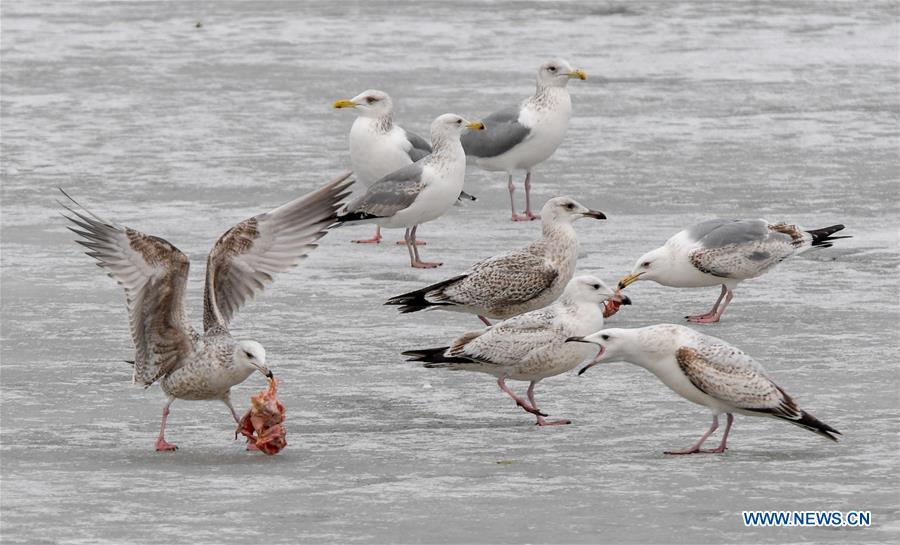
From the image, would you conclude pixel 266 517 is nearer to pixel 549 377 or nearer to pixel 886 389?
pixel 549 377

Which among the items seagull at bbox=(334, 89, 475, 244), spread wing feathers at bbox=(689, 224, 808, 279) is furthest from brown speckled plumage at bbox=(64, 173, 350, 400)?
seagull at bbox=(334, 89, 475, 244)

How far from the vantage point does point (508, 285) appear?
10.7 meters

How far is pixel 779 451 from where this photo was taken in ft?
28.0

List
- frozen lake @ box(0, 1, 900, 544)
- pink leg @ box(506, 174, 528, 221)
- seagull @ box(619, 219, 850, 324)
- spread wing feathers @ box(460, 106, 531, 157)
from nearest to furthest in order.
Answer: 1. frozen lake @ box(0, 1, 900, 544)
2. seagull @ box(619, 219, 850, 324)
3. pink leg @ box(506, 174, 528, 221)
4. spread wing feathers @ box(460, 106, 531, 157)

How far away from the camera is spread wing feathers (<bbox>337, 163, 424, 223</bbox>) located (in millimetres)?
13016

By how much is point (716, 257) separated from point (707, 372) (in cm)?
291

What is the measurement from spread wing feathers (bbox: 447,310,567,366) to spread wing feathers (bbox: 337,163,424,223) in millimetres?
3805

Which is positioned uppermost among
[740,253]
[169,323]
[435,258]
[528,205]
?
[169,323]

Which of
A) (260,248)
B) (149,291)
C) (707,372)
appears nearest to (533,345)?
(707,372)

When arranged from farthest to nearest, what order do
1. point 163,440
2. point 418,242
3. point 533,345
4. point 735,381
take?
1. point 418,242
2. point 533,345
3. point 163,440
4. point 735,381

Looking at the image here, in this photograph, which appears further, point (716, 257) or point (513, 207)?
point (513, 207)

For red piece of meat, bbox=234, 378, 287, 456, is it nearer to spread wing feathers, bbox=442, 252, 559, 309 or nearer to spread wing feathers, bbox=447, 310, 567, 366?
spread wing feathers, bbox=447, 310, 567, 366

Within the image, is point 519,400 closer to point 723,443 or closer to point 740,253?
point 723,443

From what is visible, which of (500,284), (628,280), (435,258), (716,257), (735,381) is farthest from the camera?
(435,258)
